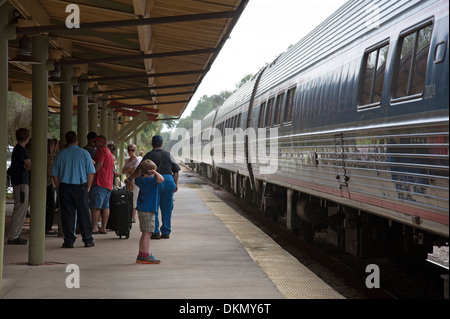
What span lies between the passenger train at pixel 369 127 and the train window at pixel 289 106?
0.06 ft

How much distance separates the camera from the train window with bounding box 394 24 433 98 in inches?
229

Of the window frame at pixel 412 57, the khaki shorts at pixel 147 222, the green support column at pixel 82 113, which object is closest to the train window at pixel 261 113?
the green support column at pixel 82 113

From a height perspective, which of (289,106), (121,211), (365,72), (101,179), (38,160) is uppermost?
(365,72)

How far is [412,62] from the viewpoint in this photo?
6145mm

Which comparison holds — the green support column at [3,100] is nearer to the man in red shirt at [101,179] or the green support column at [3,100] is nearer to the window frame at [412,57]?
the window frame at [412,57]

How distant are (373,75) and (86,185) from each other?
4746mm

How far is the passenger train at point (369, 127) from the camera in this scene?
5.49m

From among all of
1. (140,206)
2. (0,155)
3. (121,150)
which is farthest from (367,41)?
(121,150)

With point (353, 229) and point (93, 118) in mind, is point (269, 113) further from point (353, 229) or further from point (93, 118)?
point (353, 229)

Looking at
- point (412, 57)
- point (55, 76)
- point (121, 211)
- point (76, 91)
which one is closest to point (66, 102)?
point (55, 76)

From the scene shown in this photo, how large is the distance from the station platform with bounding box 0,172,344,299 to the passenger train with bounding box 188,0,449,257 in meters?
0.97

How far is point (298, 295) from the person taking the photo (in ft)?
22.4

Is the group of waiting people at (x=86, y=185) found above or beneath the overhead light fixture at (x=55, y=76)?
beneath

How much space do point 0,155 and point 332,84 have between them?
4.32m
